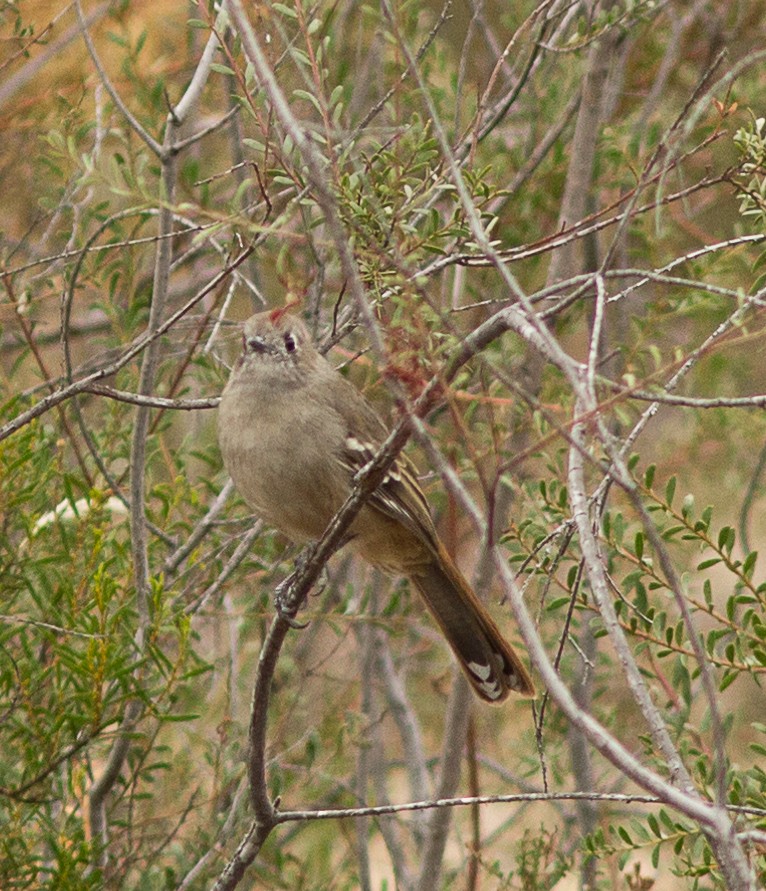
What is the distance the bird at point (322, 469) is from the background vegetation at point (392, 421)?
0.16 meters

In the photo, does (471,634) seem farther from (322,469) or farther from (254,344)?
(254,344)

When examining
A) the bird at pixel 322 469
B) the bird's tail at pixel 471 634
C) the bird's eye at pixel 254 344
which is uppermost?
the bird's eye at pixel 254 344

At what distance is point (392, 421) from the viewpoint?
180 inches

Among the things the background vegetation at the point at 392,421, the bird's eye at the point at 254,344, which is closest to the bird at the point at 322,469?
the bird's eye at the point at 254,344

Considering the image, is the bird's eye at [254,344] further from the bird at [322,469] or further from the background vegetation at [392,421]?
the background vegetation at [392,421]

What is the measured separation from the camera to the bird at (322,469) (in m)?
3.78

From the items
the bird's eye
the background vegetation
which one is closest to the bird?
the bird's eye

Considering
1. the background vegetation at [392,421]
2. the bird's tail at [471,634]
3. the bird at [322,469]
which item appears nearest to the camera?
the background vegetation at [392,421]

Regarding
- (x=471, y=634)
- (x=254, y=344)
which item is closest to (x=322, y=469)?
(x=254, y=344)

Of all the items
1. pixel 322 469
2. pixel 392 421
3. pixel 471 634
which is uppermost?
pixel 392 421

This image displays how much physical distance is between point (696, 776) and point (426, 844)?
1079 mm

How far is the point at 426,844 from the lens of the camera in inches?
162

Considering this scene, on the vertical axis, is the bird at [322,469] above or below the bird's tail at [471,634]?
above

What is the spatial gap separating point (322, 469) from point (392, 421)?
31.0 inches
